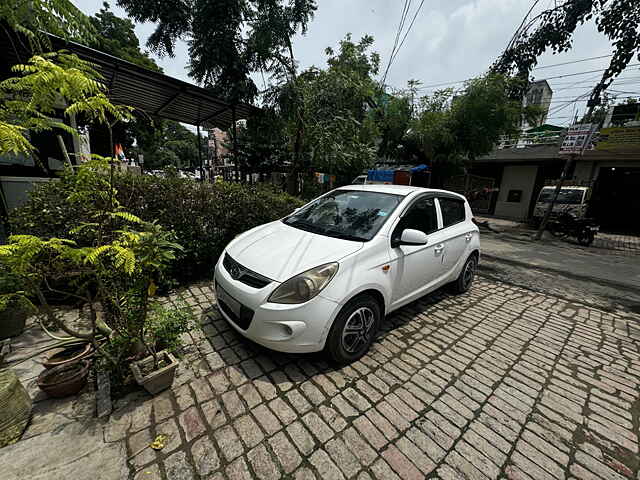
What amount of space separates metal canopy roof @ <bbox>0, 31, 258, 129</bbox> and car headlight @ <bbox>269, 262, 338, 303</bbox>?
359 cm

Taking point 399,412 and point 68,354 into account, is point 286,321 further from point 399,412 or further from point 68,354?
point 68,354

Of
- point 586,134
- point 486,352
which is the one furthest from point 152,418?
point 586,134

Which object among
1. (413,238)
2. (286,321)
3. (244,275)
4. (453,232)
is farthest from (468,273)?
(244,275)

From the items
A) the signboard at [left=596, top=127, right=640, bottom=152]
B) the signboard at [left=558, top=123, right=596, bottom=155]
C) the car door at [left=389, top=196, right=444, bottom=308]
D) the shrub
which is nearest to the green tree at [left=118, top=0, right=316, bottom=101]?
the shrub

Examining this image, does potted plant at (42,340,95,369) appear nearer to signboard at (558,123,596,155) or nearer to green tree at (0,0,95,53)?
green tree at (0,0,95,53)

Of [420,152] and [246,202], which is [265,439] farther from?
[420,152]

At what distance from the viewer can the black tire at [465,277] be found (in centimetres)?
402

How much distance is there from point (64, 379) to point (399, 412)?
253cm

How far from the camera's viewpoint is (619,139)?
11477 millimetres

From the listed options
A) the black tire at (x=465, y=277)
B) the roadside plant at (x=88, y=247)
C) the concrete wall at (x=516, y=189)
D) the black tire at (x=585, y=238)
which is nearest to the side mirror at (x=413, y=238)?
the black tire at (x=465, y=277)

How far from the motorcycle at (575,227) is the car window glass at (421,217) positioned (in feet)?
34.7

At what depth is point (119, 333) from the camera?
2078 millimetres

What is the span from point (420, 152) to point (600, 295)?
9749 mm

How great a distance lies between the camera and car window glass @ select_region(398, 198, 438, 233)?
293cm
